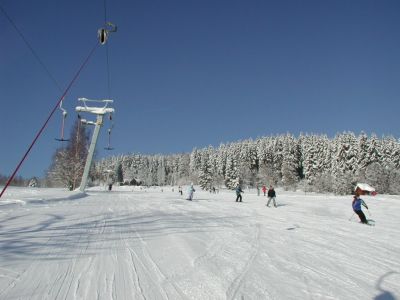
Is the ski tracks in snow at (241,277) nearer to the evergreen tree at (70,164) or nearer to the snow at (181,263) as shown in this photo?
the snow at (181,263)

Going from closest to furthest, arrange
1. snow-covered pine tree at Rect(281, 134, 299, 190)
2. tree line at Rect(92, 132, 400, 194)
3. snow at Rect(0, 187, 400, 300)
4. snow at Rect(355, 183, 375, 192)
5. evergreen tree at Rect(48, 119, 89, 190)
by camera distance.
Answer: snow at Rect(0, 187, 400, 300), evergreen tree at Rect(48, 119, 89, 190), snow at Rect(355, 183, 375, 192), tree line at Rect(92, 132, 400, 194), snow-covered pine tree at Rect(281, 134, 299, 190)

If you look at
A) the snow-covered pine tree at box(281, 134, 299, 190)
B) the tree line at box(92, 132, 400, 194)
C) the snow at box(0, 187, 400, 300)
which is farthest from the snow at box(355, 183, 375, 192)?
the snow at box(0, 187, 400, 300)

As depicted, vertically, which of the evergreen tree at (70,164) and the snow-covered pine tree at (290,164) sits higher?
the snow-covered pine tree at (290,164)

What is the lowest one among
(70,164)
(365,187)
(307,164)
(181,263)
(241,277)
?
(241,277)

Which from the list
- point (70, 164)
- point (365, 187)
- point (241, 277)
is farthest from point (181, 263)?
point (365, 187)

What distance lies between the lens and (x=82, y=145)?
48812 mm

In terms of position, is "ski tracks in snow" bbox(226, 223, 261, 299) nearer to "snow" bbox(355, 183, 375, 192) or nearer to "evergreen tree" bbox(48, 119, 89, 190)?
"evergreen tree" bbox(48, 119, 89, 190)

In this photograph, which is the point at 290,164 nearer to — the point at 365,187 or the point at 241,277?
the point at 365,187

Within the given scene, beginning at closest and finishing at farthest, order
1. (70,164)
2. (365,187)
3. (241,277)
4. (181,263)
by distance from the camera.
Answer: (241,277)
(181,263)
(70,164)
(365,187)

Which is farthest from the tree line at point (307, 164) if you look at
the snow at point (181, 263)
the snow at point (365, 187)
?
the snow at point (181, 263)

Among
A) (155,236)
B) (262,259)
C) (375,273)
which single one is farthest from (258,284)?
(155,236)

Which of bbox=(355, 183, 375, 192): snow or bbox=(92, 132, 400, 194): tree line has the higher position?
bbox=(92, 132, 400, 194): tree line

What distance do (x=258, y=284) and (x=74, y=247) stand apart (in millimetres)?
4152

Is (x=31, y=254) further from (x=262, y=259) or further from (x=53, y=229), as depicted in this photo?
(x=262, y=259)
